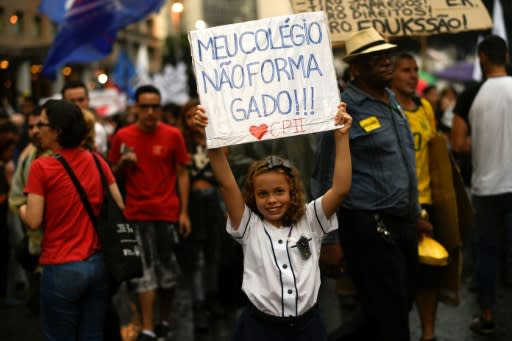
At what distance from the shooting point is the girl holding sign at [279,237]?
4414mm

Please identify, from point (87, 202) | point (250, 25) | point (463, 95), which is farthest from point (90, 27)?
point (250, 25)

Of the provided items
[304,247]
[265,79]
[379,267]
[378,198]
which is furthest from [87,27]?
[304,247]

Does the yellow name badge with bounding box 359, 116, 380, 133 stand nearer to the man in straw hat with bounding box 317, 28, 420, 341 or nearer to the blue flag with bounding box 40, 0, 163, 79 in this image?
the man in straw hat with bounding box 317, 28, 420, 341

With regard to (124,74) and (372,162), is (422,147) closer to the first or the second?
(372,162)

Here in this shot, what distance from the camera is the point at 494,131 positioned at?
22.6ft

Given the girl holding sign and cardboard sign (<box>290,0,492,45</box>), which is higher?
cardboard sign (<box>290,0,492,45</box>)

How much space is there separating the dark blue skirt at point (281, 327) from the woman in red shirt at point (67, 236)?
1.16m

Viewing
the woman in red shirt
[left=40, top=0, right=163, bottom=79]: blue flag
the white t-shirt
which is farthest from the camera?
[left=40, top=0, right=163, bottom=79]: blue flag

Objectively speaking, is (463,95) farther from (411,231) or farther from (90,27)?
(90,27)

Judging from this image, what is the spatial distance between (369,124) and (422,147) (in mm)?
1131

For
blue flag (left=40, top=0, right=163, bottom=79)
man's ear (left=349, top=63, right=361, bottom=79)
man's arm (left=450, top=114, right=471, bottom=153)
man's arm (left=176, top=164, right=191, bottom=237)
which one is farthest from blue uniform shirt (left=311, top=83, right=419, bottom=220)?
blue flag (left=40, top=0, right=163, bottom=79)

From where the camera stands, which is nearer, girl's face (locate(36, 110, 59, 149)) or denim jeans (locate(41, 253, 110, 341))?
denim jeans (locate(41, 253, 110, 341))

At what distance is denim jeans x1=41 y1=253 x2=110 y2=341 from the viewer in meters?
5.16

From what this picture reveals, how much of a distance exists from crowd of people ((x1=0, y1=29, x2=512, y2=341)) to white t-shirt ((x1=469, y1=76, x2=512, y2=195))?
0.01 meters
